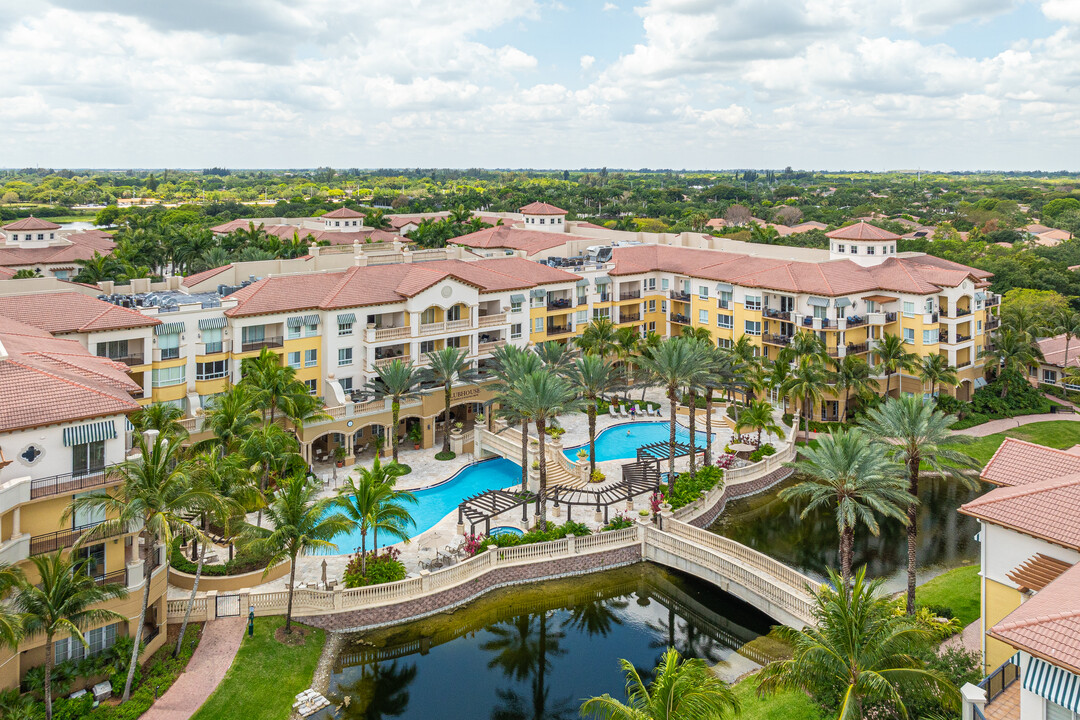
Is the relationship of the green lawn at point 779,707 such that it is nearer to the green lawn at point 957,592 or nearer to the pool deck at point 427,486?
the green lawn at point 957,592

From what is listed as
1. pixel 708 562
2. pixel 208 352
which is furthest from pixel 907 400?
pixel 208 352

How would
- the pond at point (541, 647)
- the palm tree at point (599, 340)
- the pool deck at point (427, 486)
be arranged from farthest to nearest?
the palm tree at point (599, 340), the pool deck at point (427, 486), the pond at point (541, 647)

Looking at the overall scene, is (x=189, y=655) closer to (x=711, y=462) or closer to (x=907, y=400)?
(x=907, y=400)

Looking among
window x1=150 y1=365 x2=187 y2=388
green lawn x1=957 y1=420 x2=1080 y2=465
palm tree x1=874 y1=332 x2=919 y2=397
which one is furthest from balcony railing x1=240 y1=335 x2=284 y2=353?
green lawn x1=957 y1=420 x2=1080 y2=465

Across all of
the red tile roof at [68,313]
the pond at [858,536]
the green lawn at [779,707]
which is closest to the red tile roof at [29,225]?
the red tile roof at [68,313]

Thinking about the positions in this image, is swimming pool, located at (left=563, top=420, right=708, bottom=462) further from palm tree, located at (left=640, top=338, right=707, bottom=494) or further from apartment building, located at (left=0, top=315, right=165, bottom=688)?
apartment building, located at (left=0, top=315, right=165, bottom=688)
